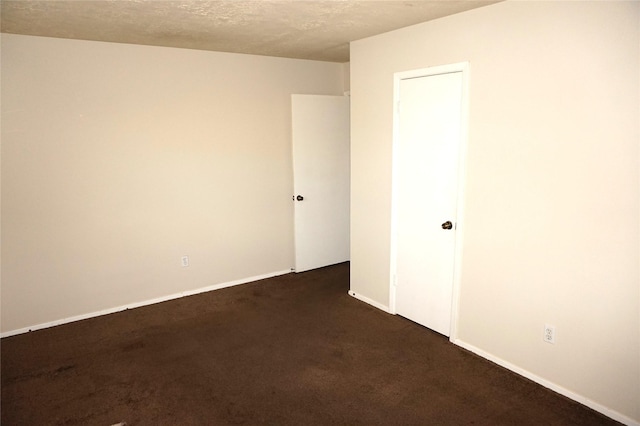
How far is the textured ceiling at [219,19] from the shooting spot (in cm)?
257

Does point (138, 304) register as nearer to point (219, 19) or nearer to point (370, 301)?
point (370, 301)

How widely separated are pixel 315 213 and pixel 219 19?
8.30 ft

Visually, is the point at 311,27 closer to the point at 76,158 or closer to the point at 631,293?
the point at 76,158

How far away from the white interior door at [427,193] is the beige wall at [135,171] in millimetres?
1697

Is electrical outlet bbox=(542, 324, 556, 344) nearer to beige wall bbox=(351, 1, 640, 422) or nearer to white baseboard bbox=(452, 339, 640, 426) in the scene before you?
beige wall bbox=(351, 1, 640, 422)

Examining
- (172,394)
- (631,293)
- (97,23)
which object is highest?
(97,23)

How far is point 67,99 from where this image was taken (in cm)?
349

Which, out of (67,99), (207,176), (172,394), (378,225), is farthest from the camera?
(207,176)

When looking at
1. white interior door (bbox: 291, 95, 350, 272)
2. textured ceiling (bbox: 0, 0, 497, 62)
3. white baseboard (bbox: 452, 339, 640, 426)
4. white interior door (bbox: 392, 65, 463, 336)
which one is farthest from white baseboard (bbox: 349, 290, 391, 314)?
textured ceiling (bbox: 0, 0, 497, 62)

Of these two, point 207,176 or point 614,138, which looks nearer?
point 614,138

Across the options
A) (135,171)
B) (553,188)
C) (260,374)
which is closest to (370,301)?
(260,374)

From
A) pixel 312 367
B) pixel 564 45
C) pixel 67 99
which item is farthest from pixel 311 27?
pixel 312 367

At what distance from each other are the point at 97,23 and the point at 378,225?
2.74 meters

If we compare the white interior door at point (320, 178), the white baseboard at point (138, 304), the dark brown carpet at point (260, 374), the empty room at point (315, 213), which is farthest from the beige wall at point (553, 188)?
the white baseboard at point (138, 304)
